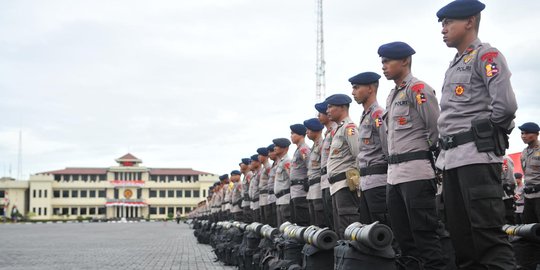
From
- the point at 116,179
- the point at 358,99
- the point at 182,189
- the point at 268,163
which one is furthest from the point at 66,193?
the point at 358,99

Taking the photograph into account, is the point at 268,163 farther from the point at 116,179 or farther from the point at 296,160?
the point at 116,179

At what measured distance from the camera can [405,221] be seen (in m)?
4.56

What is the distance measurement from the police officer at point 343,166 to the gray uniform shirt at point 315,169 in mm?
1192

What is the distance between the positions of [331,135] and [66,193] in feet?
310

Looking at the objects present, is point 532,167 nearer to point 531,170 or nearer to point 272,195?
point 531,170

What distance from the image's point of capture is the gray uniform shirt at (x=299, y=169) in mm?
8898

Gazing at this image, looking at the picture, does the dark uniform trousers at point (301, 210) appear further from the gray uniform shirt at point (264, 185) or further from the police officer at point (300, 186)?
the gray uniform shirt at point (264, 185)

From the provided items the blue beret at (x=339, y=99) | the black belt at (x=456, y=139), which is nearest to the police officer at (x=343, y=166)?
the blue beret at (x=339, y=99)

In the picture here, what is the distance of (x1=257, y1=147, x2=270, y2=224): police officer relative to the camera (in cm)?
1171

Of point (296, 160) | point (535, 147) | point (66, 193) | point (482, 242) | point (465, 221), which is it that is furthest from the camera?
point (66, 193)

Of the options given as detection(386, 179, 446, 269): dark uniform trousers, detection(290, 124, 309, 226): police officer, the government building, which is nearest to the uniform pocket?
detection(386, 179, 446, 269): dark uniform trousers

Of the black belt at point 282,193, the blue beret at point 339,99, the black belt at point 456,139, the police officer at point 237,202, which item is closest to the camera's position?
the black belt at point 456,139

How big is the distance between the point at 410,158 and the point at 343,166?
205cm

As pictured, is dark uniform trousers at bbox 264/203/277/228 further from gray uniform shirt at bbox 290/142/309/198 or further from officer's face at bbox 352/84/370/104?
officer's face at bbox 352/84/370/104
